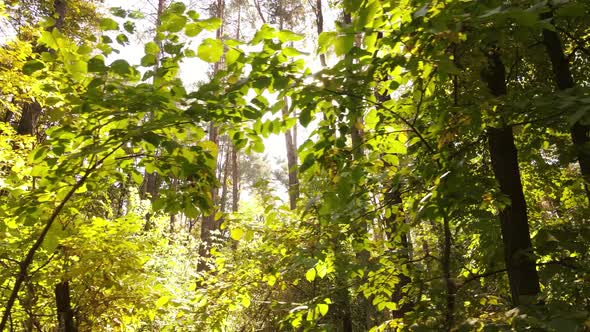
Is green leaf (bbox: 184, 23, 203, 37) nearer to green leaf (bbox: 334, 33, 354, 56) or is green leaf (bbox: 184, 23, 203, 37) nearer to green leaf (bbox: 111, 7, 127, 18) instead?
green leaf (bbox: 111, 7, 127, 18)

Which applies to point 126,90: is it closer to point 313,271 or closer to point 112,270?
point 313,271

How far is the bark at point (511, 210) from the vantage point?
99.2 inches

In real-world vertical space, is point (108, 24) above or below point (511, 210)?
above

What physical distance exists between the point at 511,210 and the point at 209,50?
2.28 m

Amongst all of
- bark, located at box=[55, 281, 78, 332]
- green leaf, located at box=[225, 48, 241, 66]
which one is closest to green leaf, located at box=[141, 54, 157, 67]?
green leaf, located at box=[225, 48, 241, 66]

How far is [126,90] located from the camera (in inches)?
63.8

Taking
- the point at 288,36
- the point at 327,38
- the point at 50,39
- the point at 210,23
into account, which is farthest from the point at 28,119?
the point at 327,38

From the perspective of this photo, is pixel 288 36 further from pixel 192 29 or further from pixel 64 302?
pixel 64 302

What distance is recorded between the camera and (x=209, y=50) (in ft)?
5.46

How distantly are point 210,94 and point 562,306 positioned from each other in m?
1.69

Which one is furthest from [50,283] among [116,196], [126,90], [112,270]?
[116,196]

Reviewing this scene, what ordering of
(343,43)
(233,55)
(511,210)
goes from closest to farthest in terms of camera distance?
(343,43) < (233,55) < (511,210)

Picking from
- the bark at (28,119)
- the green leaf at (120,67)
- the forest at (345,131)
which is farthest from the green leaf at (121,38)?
the bark at (28,119)

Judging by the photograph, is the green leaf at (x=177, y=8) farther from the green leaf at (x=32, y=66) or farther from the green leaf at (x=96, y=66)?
the green leaf at (x=32, y=66)
